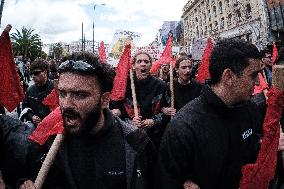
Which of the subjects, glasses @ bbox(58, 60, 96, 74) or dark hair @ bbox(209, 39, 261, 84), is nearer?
glasses @ bbox(58, 60, 96, 74)

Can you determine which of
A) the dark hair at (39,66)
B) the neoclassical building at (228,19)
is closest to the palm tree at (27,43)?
the neoclassical building at (228,19)

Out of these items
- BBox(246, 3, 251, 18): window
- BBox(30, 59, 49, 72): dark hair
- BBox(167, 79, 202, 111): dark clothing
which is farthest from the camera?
BBox(246, 3, 251, 18): window

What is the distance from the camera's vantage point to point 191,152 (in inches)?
94.5

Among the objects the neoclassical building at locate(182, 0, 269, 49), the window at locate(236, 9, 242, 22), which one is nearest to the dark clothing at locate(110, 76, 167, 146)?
the neoclassical building at locate(182, 0, 269, 49)

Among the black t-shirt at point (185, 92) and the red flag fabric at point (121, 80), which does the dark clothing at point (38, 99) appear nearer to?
the red flag fabric at point (121, 80)

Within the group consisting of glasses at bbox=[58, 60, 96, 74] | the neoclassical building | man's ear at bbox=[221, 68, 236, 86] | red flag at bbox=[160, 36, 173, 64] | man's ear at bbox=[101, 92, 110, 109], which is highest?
the neoclassical building

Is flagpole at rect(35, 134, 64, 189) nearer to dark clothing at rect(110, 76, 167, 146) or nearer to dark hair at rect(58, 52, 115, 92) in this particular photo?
dark hair at rect(58, 52, 115, 92)

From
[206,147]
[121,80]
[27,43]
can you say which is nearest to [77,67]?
[206,147]

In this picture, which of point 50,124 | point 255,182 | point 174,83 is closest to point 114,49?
point 174,83

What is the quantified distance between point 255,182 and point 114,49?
18.7ft

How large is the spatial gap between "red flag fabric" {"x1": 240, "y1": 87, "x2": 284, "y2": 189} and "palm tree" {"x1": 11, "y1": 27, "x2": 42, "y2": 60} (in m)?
67.7

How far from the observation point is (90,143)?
90.2 inches

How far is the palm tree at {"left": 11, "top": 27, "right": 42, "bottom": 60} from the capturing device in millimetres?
68000

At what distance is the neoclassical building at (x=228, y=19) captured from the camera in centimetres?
3176
